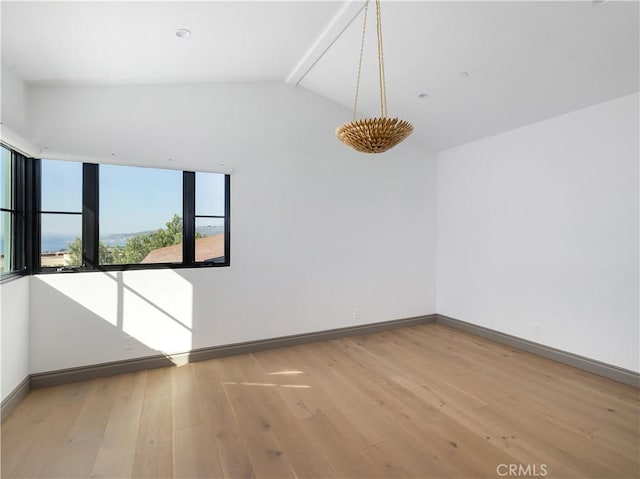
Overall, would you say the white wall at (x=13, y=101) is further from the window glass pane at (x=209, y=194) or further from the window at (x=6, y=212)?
the window glass pane at (x=209, y=194)

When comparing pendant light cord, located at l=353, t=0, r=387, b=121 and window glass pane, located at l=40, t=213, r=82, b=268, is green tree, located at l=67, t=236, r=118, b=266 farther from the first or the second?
pendant light cord, located at l=353, t=0, r=387, b=121

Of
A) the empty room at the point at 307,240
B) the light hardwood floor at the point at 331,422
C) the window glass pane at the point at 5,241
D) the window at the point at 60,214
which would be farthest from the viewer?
the window at the point at 60,214

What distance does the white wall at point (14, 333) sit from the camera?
7.87 feet

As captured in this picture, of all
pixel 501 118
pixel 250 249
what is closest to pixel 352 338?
pixel 250 249

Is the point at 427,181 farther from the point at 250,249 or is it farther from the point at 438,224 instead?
the point at 250,249

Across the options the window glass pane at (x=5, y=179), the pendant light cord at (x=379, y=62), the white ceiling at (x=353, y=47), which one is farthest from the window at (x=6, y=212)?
the pendant light cord at (x=379, y=62)

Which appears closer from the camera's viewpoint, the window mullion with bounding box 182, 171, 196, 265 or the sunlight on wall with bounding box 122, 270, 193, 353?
the sunlight on wall with bounding box 122, 270, 193, 353

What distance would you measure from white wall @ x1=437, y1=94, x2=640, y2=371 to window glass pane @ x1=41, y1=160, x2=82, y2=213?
183 inches

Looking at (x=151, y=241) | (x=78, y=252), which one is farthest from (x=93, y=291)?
(x=151, y=241)

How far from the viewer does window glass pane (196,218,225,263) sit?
3.58 metres

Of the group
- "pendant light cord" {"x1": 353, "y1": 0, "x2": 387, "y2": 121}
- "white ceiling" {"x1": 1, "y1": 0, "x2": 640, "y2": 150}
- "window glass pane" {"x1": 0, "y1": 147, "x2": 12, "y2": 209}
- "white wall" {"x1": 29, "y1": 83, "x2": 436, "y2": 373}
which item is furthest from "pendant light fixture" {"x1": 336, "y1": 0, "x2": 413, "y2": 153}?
"window glass pane" {"x1": 0, "y1": 147, "x2": 12, "y2": 209}

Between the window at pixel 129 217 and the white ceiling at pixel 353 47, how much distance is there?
0.87 metres

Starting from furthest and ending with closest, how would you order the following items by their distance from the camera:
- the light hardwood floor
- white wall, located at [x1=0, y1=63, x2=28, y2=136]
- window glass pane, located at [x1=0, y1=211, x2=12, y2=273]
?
1. window glass pane, located at [x1=0, y1=211, x2=12, y2=273]
2. white wall, located at [x1=0, y1=63, x2=28, y2=136]
3. the light hardwood floor

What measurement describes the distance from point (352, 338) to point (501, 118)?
3279 mm
